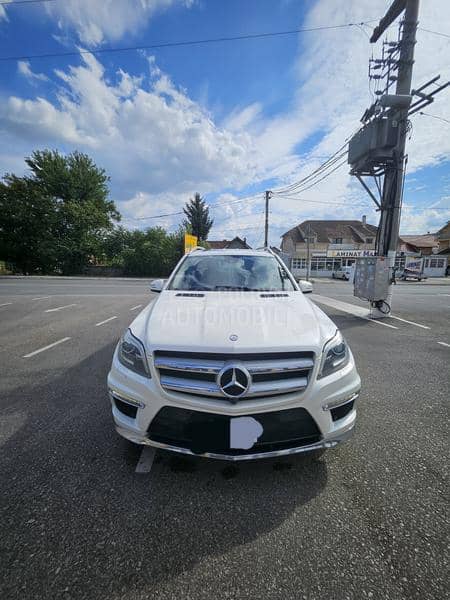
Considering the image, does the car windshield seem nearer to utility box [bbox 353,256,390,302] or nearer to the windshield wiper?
the windshield wiper

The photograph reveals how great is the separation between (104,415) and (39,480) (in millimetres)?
798

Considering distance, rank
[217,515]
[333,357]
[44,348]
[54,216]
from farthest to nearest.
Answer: [54,216]
[44,348]
[333,357]
[217,515]

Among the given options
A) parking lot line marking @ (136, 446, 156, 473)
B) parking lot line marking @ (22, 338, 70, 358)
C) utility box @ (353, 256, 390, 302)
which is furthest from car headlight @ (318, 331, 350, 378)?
utility box @ (353, 256, 390, 302)

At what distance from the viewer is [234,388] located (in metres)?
1.60

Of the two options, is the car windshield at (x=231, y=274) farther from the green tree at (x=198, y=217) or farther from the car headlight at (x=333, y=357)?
the green tree at (x=198, y=217)

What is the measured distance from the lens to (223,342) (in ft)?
5.64

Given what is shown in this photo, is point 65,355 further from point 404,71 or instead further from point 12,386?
point 404,71

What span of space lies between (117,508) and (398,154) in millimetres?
9852

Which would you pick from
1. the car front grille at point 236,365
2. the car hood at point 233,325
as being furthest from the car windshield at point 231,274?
the car front grille at point 236,365

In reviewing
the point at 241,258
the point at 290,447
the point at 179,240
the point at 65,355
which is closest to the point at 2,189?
the point at 179,240

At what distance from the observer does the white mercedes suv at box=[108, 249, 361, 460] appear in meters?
1.60

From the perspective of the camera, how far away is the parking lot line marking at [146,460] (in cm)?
191

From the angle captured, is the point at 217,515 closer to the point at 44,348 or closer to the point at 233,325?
the point at 233,325

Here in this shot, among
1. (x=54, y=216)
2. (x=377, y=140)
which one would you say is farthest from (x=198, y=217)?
(x=377, y=140)
